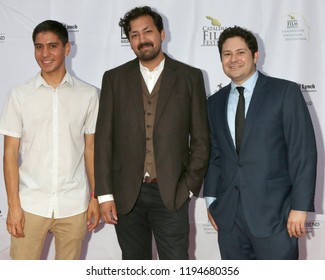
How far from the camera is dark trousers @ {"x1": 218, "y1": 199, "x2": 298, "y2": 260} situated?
244 centimetres

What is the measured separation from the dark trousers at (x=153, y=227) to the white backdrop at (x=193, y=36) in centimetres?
165

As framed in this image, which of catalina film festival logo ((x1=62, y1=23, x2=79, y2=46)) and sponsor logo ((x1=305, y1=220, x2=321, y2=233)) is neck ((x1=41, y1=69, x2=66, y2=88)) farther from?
sponsor logo ((x1=305, y1=220, x2=321, y2=233))

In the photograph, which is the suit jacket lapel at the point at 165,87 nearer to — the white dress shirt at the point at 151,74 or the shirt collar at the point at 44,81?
the white dress shirt at the point at 151,74

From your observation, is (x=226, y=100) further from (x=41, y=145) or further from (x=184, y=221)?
(x=41, y=145)

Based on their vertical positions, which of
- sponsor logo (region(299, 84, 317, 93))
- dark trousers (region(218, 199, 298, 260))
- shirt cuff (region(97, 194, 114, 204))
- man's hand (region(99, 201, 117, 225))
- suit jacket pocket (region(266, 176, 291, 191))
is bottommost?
dark trousers (region(218, 199, 298, 260))

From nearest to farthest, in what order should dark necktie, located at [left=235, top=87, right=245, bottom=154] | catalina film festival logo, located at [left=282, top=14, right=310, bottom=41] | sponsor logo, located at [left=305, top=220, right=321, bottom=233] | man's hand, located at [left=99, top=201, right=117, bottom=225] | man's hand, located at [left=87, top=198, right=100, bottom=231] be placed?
dark necktie, located at [left=235, top=87, right=245, bottom=154]
man's hand, located at [left=99, top=201, right=117, bottom=225]
man's hand, located at [left=87, top=198, right=100, bottom=231]
catalina film festival logo, located at [left=282, top=14, right=310, bottom=41]
sponsor logo, located at [left=305, top=220, right=321, bottom=233]

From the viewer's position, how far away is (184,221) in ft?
8.71

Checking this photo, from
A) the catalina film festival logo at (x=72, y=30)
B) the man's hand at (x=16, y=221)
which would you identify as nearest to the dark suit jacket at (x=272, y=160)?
the man's hand at (x=16, y=221)

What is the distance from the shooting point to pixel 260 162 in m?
2.43

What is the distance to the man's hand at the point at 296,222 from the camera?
93.1 inches

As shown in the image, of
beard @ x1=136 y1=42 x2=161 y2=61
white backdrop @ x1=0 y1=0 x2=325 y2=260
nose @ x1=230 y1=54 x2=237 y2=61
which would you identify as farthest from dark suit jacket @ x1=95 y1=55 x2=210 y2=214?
white backdrop @ x1=0 y1=0 x2=325 y2=260

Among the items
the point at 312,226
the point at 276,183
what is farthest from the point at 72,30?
the point at 312,226
